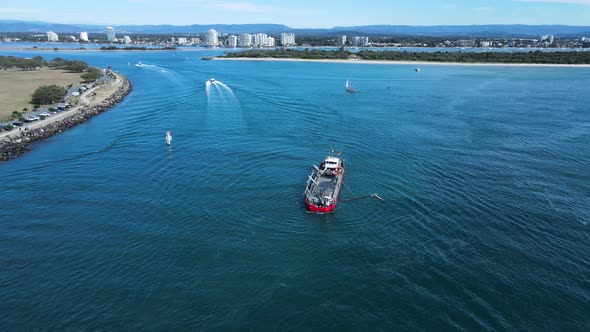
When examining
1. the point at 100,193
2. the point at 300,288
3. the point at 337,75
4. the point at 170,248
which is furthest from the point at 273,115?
the point at 337,75

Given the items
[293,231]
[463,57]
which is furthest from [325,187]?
[463,57]

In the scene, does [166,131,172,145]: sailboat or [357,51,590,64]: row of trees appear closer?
[166,131,172,145]: sailboat

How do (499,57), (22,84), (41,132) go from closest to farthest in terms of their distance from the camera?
1. (41,132)
2. (22,84)
3. (499,57)

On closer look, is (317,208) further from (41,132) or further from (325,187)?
(41,132)

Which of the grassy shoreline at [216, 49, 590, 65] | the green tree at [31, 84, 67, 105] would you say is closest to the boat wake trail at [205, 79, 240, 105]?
the green tree at [31, 84, 67, 105]

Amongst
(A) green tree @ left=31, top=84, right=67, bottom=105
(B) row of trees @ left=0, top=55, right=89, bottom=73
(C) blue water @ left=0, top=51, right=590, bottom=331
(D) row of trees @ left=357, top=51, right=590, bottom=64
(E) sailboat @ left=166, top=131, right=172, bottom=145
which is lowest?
(C) blue water @ left=0, top=51, right=590, bottom=331

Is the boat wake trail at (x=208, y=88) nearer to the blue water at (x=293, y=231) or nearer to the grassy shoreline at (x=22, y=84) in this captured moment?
the blue water at (x=293, y=231)

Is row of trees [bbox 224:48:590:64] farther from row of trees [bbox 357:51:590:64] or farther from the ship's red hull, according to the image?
the ship's red hull
